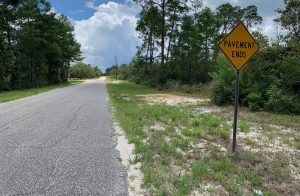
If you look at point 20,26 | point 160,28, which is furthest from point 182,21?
point 20,26

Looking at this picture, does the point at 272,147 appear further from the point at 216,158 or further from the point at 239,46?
the point at 239,46

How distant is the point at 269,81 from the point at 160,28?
24.8 metres

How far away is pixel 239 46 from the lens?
19.7ft

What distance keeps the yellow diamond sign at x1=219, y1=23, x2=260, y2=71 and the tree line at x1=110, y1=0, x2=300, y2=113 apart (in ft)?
22.5

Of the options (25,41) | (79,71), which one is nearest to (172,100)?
(25,41)

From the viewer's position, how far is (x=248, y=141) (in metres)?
7.23

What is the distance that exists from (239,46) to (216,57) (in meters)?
14.6

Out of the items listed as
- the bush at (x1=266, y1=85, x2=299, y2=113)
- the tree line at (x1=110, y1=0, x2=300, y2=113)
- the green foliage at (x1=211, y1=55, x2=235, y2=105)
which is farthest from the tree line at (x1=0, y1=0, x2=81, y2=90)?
the bush at (x1=266, y1=85, x2=299, y2=113)

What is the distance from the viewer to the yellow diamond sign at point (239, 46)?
19.5 feet

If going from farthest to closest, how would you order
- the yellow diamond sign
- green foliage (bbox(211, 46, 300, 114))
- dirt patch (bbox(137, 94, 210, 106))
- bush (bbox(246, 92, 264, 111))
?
1. dirt patch (bbox(137, 94, 210, 106))
2. bush (bbox(246, 92, 264, 111))
3. green foliage (bbox(211, 46, 300, 114))
4. the yellow diamond sign

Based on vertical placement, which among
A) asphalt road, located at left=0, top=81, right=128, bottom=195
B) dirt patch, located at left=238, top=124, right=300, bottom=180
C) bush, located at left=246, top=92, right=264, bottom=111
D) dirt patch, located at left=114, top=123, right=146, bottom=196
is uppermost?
bush, located at left=246, top=92, right=264, bottom=111

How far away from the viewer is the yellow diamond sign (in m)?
5.95

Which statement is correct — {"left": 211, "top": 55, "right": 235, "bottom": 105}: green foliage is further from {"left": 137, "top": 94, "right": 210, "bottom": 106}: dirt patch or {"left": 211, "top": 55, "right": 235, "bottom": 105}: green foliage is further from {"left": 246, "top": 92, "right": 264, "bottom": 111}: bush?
{"left": 246, "top": 92, "right": 264, "bottom": 111}: bush

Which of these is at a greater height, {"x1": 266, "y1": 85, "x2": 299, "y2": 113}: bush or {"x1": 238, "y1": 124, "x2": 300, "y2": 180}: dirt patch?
{"x1": 266, "y1": 85, "x2": 299, "y2": 113}: bush
